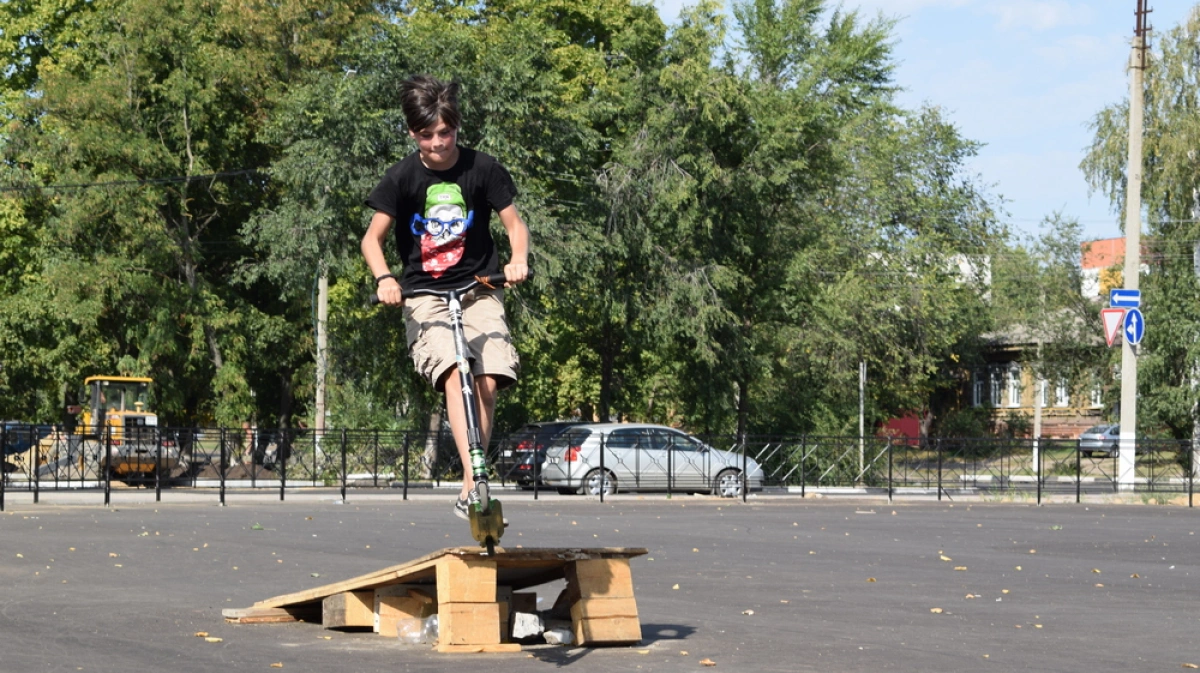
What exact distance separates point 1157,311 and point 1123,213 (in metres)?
4.18

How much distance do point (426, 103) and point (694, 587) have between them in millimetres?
5012

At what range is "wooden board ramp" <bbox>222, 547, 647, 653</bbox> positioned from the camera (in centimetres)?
686

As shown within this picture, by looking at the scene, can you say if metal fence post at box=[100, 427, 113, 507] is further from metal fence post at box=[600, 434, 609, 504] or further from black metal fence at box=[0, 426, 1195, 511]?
metal fence post at box=[600, 434, 609, 504]

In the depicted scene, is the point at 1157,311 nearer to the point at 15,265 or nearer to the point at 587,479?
the point at 587,479

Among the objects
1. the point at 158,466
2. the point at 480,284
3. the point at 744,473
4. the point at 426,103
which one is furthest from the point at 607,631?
the point at 744,473

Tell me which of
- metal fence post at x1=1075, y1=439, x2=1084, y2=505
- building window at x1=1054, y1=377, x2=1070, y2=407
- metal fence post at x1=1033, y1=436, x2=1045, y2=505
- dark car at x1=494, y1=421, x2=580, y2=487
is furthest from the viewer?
building window at x1=1054, y1=377, x2=1070, y2=407

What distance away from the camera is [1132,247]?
1204 inches

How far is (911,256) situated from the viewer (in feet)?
180

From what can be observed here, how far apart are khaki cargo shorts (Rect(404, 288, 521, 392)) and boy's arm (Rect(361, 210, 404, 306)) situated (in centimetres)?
16

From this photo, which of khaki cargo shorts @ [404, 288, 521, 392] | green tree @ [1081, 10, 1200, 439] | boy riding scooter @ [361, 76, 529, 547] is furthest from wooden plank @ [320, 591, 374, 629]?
green tree @ [1081, 10, 1200, 439]

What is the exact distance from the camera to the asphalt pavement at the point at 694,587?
22.5 feet

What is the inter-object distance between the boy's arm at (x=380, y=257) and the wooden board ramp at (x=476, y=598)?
3.76ft

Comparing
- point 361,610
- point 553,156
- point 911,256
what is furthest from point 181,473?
point 911,256

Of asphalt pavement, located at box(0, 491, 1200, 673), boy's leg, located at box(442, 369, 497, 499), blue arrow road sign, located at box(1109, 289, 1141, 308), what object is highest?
blue arrow road sign, located at box(1109, 289, 1141, 308)
